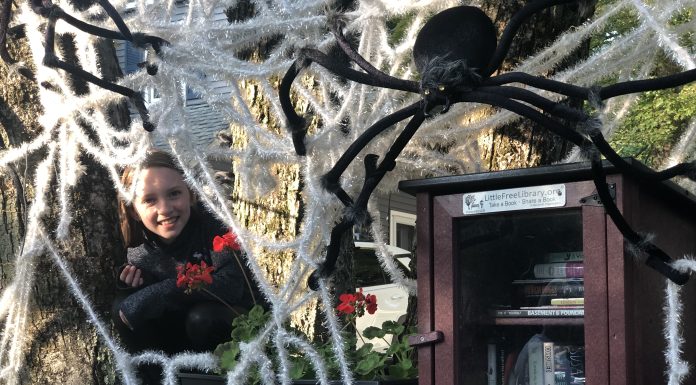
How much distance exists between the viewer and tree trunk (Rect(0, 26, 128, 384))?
3.10 m

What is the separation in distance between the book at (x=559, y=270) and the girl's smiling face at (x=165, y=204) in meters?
1.81

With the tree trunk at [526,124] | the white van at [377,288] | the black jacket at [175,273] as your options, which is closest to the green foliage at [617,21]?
the tree trunk at [526,124]

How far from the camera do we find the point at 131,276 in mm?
3279

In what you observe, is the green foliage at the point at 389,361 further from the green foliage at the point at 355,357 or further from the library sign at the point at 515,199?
the library sign at the point at 515,199

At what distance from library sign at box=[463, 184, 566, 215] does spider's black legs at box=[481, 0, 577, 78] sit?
9.6 inches

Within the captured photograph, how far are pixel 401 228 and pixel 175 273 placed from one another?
446 inches

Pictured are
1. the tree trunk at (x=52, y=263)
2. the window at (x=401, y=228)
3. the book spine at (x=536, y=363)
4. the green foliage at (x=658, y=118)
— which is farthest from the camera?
the window at (x=401, y=228)

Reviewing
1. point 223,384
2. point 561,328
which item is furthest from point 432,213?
point 223,384

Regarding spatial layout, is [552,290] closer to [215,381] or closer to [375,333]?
[375,333]

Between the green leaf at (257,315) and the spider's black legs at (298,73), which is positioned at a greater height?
the spider's black legs at (298,73)

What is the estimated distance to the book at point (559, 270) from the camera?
1.84 metres

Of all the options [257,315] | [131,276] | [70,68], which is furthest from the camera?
[131,276]

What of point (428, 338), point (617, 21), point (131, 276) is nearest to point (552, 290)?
point (428, 338)

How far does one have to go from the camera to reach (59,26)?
2.90 metres
